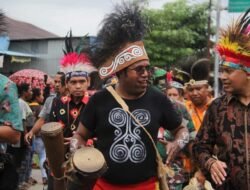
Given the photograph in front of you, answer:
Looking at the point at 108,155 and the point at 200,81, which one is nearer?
the point at 108,155

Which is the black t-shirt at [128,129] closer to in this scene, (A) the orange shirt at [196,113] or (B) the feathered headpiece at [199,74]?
(A) the orange shirt at [196,113]

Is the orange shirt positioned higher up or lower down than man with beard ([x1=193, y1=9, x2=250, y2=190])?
lower down

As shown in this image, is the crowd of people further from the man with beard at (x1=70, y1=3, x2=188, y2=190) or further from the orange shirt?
the orange shirt

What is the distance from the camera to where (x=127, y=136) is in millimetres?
4496

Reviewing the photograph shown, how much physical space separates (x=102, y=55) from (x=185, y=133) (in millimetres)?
1049

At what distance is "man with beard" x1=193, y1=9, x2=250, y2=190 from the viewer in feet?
13.0

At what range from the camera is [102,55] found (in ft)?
16.6

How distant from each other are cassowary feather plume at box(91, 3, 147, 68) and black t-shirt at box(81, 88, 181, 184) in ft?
1.58

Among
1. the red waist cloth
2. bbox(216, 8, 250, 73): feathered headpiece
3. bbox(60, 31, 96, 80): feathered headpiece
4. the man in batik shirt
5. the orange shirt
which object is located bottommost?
the red waist cloth

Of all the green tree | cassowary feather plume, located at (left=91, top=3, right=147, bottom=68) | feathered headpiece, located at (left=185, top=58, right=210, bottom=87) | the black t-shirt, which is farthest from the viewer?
the green tree

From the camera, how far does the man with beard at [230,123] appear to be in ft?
13.0

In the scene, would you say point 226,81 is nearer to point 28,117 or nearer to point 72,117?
point 72,117

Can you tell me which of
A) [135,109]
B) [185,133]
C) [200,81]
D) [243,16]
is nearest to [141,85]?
[135,109]

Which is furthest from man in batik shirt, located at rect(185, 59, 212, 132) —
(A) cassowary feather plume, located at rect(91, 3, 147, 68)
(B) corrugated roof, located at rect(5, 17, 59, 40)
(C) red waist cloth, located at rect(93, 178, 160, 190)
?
(B) corrugated roof, located at rect(5, 17, 59, 40)
